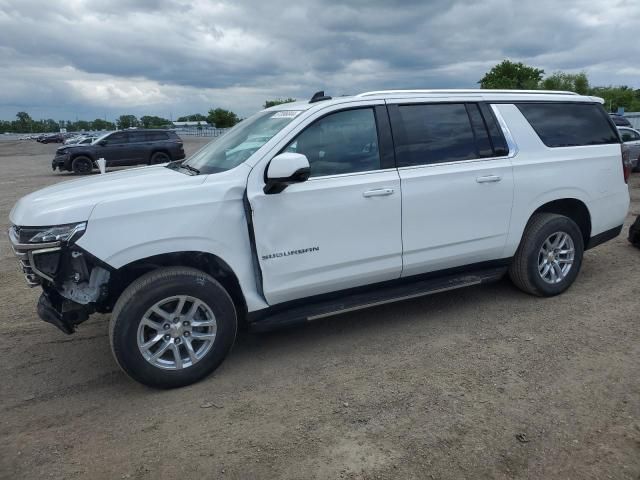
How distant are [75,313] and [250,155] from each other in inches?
64.3

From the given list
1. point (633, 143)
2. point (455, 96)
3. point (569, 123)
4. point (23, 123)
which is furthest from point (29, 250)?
point (23, 123)

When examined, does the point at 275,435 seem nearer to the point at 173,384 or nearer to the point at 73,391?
the point at 173,384

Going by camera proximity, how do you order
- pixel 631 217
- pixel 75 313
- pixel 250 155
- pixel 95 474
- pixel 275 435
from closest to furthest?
pixel 95 474
pixel 275 435
pixel 75 313
pixel 250 155
pixel 631 217

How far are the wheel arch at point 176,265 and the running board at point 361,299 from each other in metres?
0.24

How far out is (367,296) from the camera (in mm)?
4051

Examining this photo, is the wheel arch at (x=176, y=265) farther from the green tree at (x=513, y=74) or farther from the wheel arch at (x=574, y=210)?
the green tree at (x=513, y=74)

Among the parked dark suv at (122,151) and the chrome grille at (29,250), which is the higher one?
the chrome grille at (29,250)

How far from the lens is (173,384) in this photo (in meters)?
3.49

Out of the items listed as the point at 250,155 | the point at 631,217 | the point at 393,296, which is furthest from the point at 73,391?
the point at 631,217

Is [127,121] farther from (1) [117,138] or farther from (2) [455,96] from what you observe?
(2) [455,96]

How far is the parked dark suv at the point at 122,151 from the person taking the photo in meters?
20.7

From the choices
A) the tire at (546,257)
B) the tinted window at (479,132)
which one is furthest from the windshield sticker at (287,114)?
the tire at (546,257)

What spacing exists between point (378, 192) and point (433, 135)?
82 centimetres

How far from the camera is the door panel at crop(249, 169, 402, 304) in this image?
3590 millimetres
